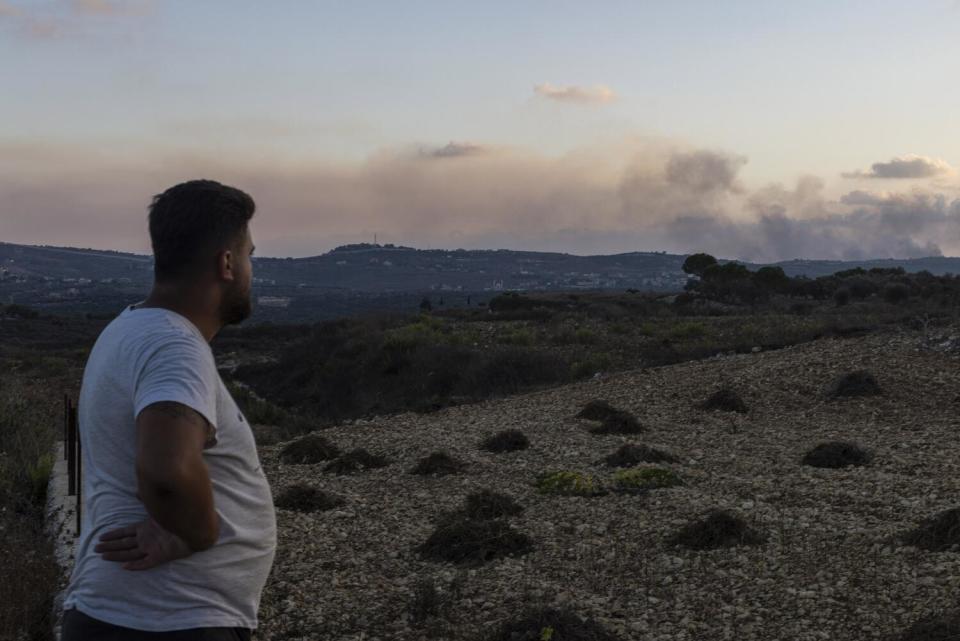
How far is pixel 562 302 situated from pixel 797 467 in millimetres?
37852

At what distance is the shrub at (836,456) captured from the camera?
9383 millimetres

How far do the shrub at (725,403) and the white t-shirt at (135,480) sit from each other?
11.8 meters

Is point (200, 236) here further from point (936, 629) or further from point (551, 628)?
point (936, 629)

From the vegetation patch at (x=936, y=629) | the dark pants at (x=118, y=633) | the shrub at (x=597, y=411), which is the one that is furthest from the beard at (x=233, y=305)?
the shrub at (x=597, y=411)

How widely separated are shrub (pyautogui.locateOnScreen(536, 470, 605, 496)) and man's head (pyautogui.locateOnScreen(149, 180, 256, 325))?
6.77 m

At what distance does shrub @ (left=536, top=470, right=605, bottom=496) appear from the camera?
879 cm

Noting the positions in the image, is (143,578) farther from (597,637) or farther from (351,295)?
(351,295)

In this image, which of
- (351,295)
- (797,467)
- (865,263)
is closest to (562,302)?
(797,467)

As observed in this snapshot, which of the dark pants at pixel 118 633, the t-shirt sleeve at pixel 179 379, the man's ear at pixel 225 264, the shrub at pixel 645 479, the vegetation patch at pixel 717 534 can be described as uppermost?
the man's ear at pixel 225 264

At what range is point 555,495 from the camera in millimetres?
8812

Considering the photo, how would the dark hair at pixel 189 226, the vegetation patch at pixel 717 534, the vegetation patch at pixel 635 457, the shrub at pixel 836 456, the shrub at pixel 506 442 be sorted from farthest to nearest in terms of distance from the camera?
1. the shrub at pixel 506 442
2. the vegetation patch at pixel 635 457
3. the shrub at pixel 836 456
4. the vegetation patch at pixel 717 534
5. the dark hair at pixel 189 226

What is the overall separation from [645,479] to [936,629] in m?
4.45

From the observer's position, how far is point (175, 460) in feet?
6.86

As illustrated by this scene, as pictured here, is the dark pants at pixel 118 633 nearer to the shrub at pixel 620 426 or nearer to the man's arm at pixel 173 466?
the man's arm at pixel 173 466
